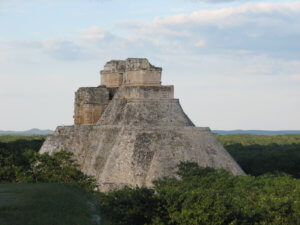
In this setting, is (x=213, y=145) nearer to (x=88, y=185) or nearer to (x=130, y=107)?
(x=130, y=107)

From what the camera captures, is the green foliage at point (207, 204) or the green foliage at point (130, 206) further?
the green foliage at point (130, 206)

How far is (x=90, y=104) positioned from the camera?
3050cm

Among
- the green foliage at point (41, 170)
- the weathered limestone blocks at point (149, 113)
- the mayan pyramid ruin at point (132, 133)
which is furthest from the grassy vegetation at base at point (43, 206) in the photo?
the weathered limestone blocks at point (149, 113)

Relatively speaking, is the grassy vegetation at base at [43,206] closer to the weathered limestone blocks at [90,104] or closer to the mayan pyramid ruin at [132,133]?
the mayan pyramid ruin at [132,133]

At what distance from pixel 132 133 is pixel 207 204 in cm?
914

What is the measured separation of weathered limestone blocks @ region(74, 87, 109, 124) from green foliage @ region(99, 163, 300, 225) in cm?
984

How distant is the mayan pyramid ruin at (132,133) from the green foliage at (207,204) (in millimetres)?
3280

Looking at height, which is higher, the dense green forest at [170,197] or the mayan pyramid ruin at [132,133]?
the mayan pyramid ruin at [132,133]

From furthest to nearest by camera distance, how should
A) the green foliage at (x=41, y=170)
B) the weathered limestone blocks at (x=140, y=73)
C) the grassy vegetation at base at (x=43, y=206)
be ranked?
the weathered limestone blocks at (x=140, y=73) → the green foliage at (x=41, y=170) → the grassy vegetation at base at (x=43, y=206)

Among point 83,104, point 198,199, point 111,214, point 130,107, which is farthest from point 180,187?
point 83,104

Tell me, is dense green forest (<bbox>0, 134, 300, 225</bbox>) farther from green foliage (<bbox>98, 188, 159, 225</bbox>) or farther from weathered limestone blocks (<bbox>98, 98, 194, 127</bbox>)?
weathered limestone blocks (<bbox>98, 98, 194, 127</bbox>)

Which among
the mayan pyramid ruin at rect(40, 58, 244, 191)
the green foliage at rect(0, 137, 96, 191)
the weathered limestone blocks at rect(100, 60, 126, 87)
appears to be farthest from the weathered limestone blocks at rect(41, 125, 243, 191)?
the weathered limestone blocks at rect(100, 60, 126, 87)

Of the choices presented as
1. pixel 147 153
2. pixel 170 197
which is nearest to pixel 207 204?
pixel 170 197

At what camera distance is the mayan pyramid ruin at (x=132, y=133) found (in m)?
24.8
